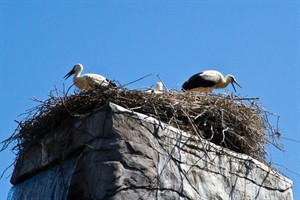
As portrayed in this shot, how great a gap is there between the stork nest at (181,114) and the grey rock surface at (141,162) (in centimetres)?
17

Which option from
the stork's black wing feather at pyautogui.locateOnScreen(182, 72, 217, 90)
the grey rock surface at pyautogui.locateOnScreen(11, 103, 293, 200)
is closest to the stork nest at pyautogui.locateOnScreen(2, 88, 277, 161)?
the grey rock surface at pyautogui.locateOnScreen(11, 103, 293, 200)

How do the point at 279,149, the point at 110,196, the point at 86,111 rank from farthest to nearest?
the point at 279,149 → the point at 86,111 → the point at 110,196

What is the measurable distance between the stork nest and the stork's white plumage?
207cm

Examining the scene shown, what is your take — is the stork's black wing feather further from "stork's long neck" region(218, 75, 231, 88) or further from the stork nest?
the stork nest

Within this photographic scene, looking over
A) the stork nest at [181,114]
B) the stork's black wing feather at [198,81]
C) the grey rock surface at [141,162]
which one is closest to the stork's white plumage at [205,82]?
the stork's black wing feather at [198,81]

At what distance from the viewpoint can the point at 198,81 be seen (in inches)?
412

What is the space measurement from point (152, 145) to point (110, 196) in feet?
2.11

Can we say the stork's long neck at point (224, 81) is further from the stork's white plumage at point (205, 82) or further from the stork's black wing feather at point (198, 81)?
the stork's black wing feather at point (198, 81)

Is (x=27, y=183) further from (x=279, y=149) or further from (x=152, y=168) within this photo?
(x=279, y=149)

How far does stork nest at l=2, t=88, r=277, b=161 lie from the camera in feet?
23.2

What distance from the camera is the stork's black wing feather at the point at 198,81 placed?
34.1 feet

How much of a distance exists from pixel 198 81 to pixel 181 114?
3.20 metres

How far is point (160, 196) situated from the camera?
21.3 ft

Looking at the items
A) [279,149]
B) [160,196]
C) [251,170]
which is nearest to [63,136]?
[160,196]
